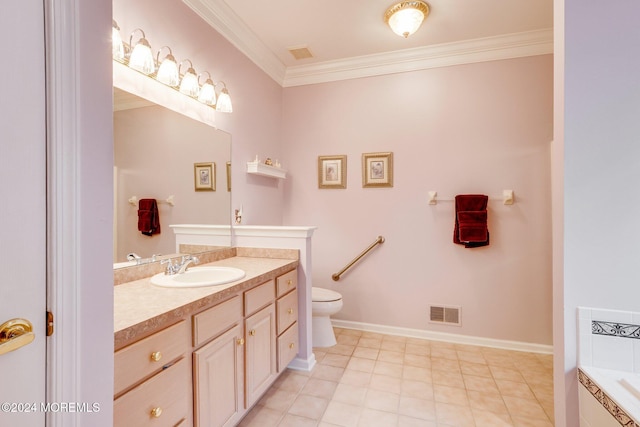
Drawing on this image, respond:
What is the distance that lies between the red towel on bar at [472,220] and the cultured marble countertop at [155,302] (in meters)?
1.74

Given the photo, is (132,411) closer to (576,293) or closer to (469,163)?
(576,293)

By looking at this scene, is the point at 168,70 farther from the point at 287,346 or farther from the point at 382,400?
the point at 382,400

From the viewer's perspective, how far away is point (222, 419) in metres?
1.39

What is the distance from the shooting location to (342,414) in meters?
1.71

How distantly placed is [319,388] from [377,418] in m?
0.44

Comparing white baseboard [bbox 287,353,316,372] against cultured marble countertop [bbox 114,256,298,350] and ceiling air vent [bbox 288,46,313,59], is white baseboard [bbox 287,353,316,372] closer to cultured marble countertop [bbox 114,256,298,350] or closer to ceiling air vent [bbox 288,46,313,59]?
cultured marble countertop [bbox 114,256,298,350]

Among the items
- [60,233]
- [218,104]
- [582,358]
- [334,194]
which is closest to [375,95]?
[334,194]

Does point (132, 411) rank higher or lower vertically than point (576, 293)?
lower

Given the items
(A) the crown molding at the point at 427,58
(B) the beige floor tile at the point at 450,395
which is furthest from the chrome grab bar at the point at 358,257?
(A) the crown molding at the point at 427,58

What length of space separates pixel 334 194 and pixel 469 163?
1.29m

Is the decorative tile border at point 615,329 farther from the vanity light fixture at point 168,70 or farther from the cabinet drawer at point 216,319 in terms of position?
the vanity light fixture at point 168,70

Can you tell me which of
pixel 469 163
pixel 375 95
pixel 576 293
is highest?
pixel 375 95

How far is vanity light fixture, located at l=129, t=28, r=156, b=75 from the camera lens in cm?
152

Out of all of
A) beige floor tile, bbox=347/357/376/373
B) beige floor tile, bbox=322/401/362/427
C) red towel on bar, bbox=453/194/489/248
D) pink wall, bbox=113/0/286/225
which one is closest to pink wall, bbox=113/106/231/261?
pink wall, bbox=113/0/286/225
